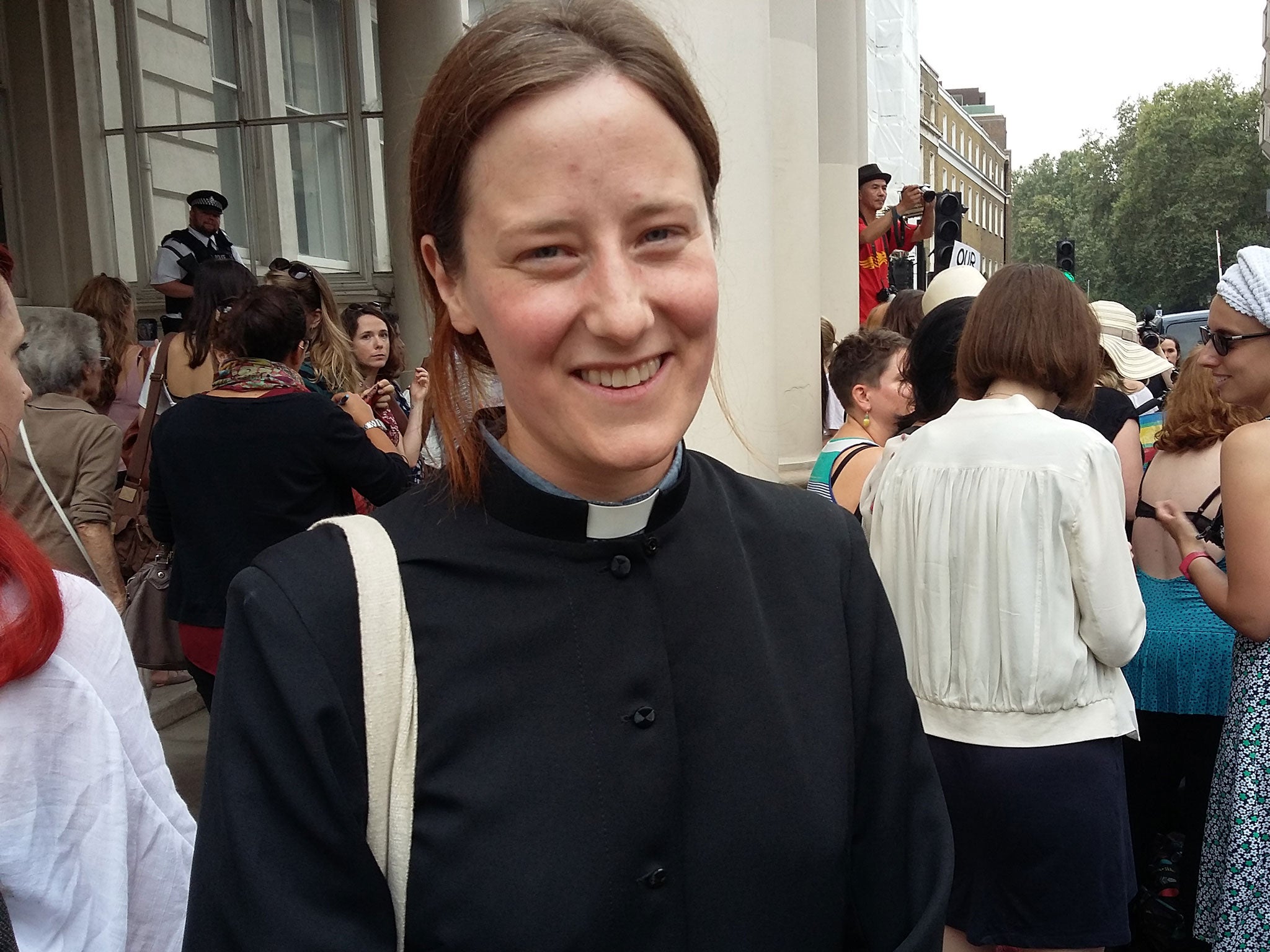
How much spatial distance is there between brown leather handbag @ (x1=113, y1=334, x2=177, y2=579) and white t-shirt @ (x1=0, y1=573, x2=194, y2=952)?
336 cm

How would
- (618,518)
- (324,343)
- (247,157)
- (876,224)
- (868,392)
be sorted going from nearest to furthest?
(618,518), (868,392), (324,343), (876,224), (247,157)

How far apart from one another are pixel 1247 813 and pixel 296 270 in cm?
481

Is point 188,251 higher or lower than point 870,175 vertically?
lower

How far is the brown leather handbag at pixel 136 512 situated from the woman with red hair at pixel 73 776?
3.36 meters

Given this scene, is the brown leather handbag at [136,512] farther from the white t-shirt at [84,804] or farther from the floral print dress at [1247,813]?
the floral print dress at [1247,813]

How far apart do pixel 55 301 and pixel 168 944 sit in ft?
34.5

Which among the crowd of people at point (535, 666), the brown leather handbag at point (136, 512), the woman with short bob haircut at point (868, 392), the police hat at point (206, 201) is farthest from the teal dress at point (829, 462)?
the police hat at point (206, 201)

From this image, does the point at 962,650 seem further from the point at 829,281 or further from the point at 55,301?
the point at 55,301

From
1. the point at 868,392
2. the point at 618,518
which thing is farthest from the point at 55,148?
the point at 618,518

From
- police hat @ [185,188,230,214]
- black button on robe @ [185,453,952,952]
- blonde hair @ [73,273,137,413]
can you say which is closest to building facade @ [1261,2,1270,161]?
police hat @ [185,188,230,214]

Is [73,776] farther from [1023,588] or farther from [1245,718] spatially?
[1245,718]

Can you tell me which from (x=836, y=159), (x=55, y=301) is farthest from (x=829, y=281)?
(x=55, y=301)

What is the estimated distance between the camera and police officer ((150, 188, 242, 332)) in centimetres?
758

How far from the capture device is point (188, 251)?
7703 mm
